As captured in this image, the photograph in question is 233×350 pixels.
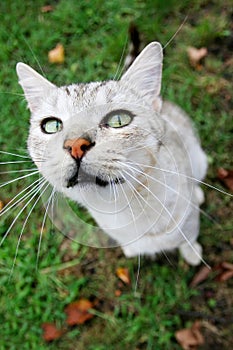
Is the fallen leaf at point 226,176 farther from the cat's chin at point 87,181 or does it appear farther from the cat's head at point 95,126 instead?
the cat's chin at point 87,181

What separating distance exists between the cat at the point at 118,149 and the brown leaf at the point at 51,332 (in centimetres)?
80

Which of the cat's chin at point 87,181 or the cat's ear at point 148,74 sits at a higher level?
the cat's ear at point 148,74

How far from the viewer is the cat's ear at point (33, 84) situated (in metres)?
1.60

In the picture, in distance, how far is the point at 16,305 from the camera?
2484 mm

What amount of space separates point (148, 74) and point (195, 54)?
54.0 inches

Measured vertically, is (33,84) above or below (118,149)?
above

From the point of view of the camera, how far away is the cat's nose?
129 centimetres

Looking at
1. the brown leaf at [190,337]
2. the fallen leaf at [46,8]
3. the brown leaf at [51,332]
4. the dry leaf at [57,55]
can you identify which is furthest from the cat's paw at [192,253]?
the fallen leaf at [46,8]

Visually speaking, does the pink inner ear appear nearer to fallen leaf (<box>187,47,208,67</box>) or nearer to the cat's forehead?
the cat's forehead

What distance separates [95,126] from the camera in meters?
1.34

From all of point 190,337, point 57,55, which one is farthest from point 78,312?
point 57,55

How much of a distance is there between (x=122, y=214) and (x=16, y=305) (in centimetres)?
111

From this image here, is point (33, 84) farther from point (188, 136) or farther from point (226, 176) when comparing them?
point (226, 176)

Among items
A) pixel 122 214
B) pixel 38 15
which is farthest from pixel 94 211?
pixel 38 15
